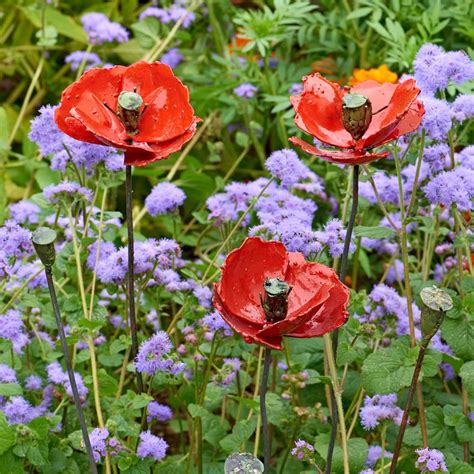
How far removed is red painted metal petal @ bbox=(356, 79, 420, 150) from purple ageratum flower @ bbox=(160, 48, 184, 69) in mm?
1863

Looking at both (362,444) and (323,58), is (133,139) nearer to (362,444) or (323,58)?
(362,444)

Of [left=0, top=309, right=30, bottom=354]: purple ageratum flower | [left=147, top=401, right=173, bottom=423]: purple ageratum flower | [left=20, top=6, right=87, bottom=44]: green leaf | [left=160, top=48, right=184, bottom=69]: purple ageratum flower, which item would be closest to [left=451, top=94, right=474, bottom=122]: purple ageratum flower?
[left=147, top=401, right=173, bottom=423]: purple ageratum flower

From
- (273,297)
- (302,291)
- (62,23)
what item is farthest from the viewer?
(62,23)

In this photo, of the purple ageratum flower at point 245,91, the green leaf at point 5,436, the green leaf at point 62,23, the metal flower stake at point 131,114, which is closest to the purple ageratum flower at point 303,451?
the metal flower stake at point 131,114

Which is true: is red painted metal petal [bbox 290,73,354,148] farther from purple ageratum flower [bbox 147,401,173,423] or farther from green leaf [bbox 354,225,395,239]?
purple ageratum flower [bbox 147,401,173,423]

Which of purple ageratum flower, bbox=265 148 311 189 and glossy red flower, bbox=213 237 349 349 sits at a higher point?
glossy red flower, bbox=213 237 349 349

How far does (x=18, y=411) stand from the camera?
5.58ft

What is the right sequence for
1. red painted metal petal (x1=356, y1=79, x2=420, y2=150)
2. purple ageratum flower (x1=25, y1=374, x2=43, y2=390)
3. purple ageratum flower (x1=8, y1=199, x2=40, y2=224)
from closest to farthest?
red painted metal petal (x1=356, y1=79, x2=420, y2=150) < purple ageratum flower (x1=25, y1=374, x2=43, y2=390) < purple ageratum flower (x1=8, y1=199, x2=40, y2=224)

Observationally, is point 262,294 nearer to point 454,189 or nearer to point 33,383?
point 454,189

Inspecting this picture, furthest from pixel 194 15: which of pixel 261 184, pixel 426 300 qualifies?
pixel 426 300

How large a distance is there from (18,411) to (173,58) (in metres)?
1.76

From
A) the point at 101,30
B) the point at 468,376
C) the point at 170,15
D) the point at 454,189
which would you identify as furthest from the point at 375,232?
the point at 170,15

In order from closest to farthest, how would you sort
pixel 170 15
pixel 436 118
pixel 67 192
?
pixel 436 118 < pixel 67 192 < pixel 170 15

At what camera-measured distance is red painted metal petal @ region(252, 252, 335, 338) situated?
1.20m
